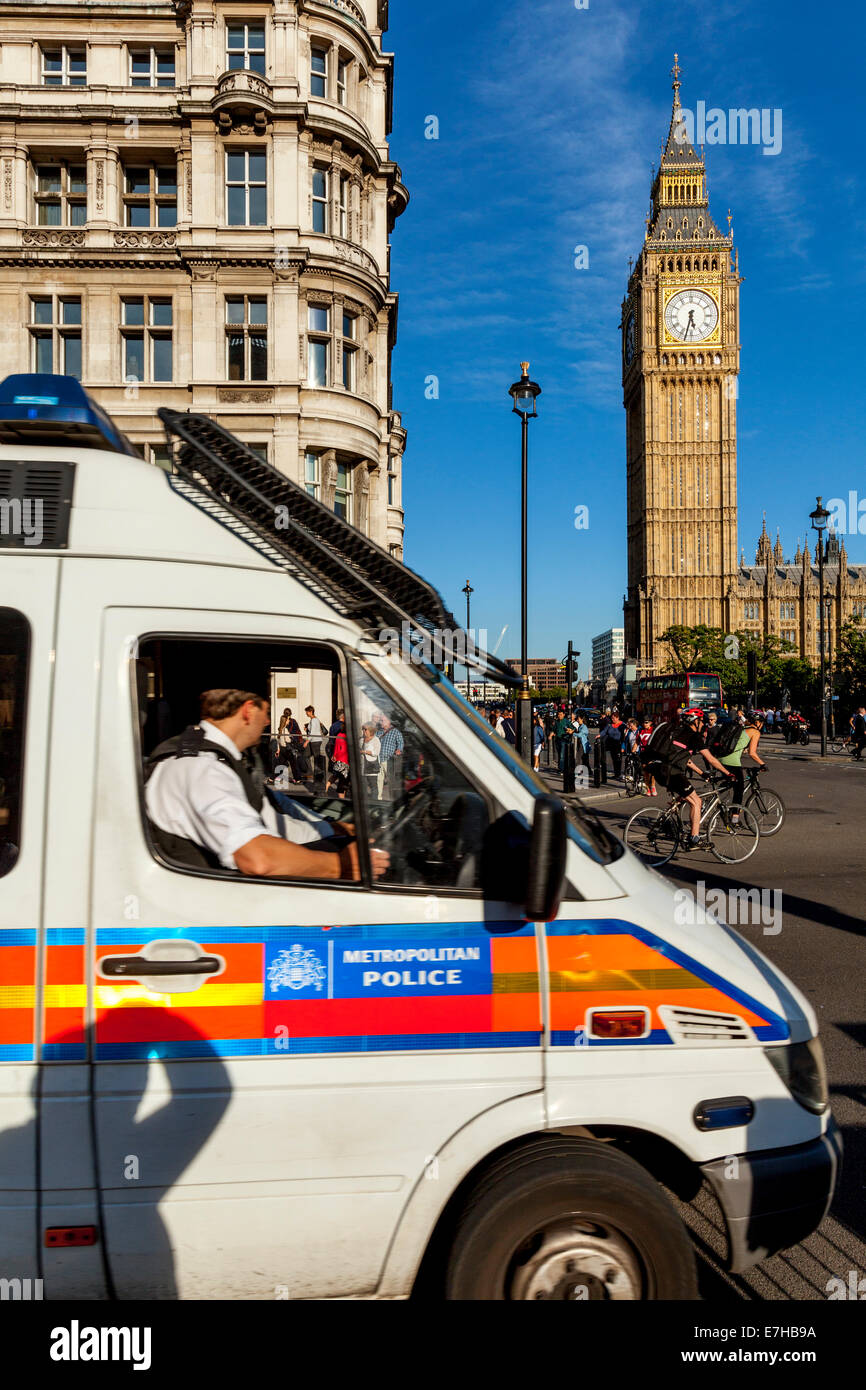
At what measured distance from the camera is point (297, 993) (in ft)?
7.54

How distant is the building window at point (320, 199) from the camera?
81.4 ft

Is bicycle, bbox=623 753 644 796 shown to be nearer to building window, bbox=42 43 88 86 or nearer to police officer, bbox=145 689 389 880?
police officer, bbox=145 689 389 880

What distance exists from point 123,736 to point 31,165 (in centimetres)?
2875

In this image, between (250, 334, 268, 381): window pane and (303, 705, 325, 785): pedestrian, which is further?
(250, 334, 268, 381): window pane

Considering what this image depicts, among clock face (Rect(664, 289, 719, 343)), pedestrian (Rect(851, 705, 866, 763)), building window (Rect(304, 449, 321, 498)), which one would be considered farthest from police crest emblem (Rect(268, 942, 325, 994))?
clock face (Rect(664, 289, 719, 343))

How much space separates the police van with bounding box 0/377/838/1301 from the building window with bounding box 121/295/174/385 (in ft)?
79.8

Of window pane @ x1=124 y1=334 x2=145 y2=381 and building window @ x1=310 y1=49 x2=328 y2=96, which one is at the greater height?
building window @ x1=310 y1=49 x2=328 y2=96

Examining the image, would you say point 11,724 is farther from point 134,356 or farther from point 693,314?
point 693,314

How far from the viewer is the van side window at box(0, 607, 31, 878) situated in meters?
2.29

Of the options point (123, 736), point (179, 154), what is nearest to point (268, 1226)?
point (123, 736)

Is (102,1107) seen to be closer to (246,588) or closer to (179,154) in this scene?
(246,588)

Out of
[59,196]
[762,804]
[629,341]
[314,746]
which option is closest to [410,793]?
[314,746]

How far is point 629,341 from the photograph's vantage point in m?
118

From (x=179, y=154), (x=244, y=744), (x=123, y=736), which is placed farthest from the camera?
(x=179, y=154)
